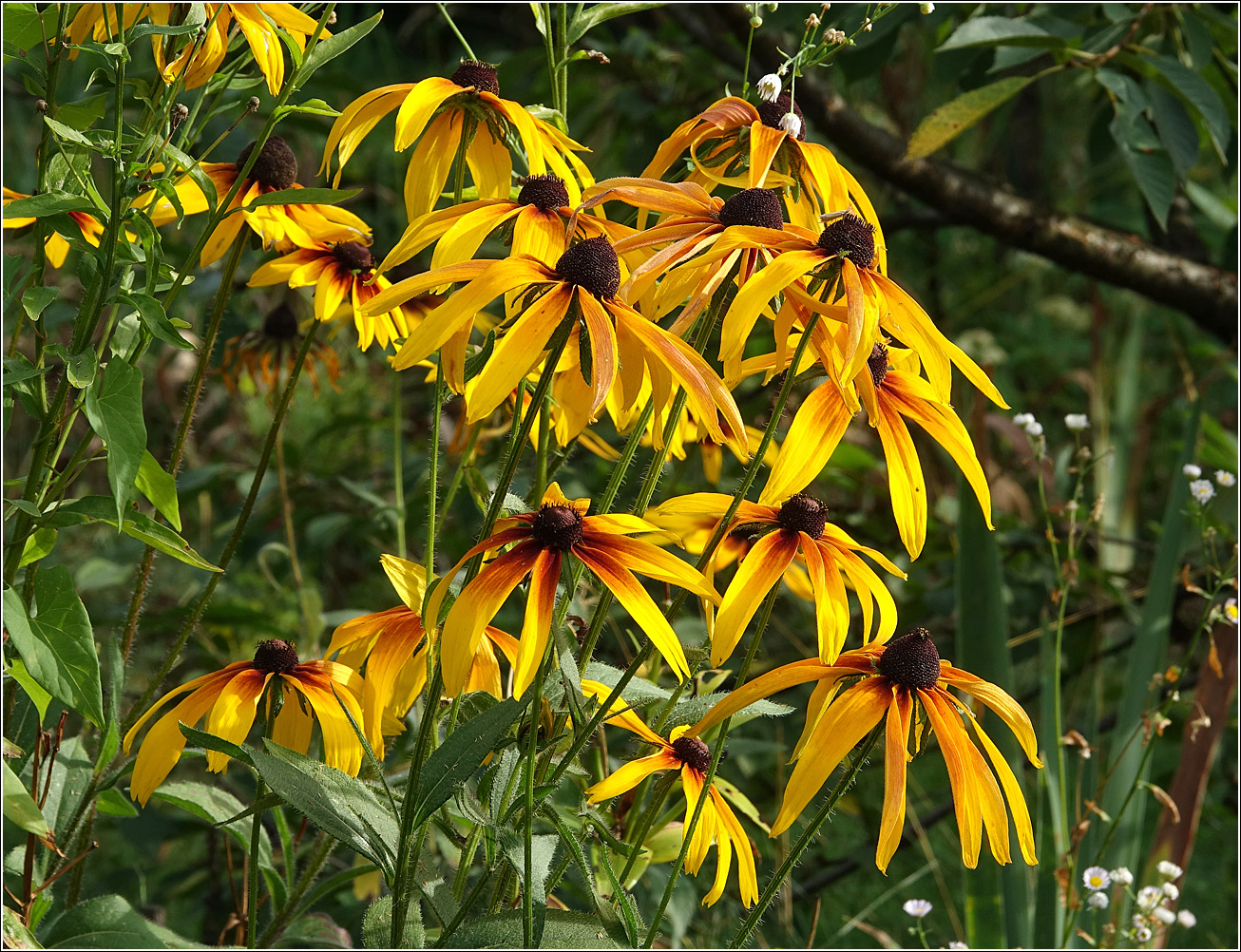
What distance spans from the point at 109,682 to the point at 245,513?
15 cm

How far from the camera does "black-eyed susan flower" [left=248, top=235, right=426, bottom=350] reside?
2.10ft

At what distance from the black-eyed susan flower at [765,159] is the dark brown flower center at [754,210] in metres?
0.03

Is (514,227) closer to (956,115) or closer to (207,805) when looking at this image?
(207,805)

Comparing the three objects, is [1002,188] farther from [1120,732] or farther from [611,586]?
[611,586]

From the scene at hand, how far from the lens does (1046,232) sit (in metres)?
1.27

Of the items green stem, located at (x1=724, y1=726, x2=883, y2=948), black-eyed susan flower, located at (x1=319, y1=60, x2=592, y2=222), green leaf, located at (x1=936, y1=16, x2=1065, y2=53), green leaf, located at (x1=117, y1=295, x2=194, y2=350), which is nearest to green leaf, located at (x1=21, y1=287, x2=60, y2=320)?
green leaf, located at (x1=117, y1=295, x2=194, y2=350)

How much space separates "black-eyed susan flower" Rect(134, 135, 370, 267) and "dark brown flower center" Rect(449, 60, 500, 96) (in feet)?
0.35

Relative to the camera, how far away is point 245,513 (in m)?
0.60

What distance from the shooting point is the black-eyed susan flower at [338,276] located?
64 centimetres

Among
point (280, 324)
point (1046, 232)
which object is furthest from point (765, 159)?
point (1046, 232)

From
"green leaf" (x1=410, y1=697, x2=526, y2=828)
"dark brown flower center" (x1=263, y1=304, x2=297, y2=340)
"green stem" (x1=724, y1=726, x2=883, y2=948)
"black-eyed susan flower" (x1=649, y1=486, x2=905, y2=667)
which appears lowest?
"green stem" (x1=724, y1=726, x2=883, y2=948)

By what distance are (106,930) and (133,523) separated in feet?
0.60

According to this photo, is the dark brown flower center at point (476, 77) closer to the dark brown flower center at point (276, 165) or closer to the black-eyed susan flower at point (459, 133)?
the black-eyed susan flower at point (459, 133)

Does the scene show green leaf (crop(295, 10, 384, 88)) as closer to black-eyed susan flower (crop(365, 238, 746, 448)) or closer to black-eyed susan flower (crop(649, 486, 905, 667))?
black-eyed susan flower (crop(365, 238, 746, 448))
